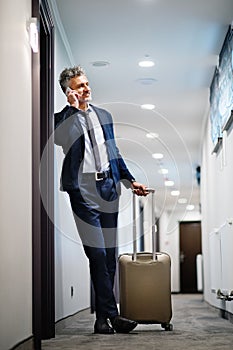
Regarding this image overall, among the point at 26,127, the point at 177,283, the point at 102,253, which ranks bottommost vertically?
the point at 177,283

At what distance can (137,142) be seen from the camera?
948 centimetres

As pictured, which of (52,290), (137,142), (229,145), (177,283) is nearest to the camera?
(52,290)

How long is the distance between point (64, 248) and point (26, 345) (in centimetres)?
204

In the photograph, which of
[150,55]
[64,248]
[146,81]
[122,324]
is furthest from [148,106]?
[122,324]

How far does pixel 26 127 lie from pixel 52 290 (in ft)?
4.20

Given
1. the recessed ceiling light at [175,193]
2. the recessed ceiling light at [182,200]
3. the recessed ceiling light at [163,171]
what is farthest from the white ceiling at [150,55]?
the recessed ceiling light at [182,200]

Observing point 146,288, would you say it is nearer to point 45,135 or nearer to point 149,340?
point 149,340

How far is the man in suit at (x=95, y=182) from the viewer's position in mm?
3510

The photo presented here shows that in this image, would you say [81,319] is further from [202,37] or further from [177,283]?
[177,283]

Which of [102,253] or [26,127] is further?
[102,253]

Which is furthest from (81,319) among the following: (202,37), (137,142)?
(137,142)

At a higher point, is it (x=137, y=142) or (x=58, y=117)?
(x=137, y=142)

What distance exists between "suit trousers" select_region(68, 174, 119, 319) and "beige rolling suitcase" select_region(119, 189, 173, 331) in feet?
0.77

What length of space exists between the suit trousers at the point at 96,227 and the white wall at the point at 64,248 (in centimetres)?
63
